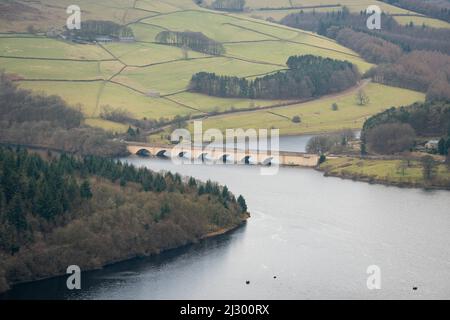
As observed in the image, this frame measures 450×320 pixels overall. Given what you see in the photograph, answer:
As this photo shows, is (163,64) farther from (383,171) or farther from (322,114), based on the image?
(383,171)

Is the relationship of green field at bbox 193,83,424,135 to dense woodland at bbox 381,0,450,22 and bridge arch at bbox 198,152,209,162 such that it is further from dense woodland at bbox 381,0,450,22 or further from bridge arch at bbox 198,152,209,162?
dense woodland at bbox 381,0,450,22

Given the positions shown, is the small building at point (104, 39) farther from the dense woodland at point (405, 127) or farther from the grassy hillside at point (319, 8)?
the dense woodland at point (405, 127)

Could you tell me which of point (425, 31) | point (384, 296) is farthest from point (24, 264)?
point (425, 31)

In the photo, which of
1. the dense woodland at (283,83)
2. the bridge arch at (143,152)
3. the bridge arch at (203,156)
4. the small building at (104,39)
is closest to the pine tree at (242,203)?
the bridge arch at (203,156)

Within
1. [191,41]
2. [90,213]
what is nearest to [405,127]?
[90,213]

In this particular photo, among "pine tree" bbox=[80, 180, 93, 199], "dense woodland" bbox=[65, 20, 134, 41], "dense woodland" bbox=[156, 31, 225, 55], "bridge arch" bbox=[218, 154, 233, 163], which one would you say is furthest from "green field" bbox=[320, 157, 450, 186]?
"dense woodland" bbox=[65, 20, 134, 41]

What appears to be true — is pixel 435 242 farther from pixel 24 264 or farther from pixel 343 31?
pixel 343 31

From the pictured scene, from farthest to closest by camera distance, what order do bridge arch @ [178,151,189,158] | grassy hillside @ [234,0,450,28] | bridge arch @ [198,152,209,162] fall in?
1. grassy hillside @ [234,0,450,28]
2. bridge arch @ [178,151,189,158]
3. bridge arch @ [198,152,209,162]
